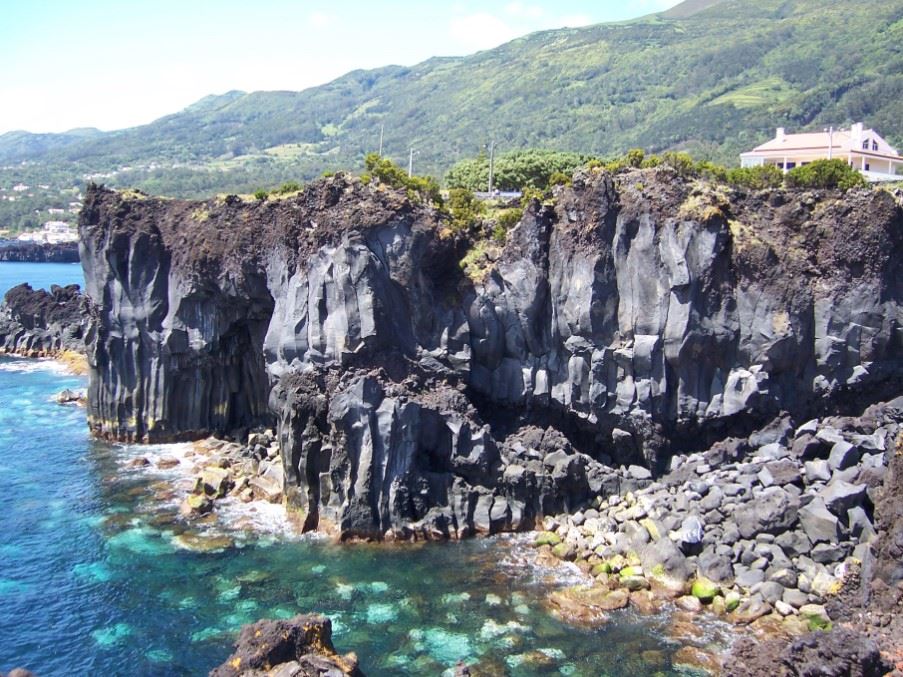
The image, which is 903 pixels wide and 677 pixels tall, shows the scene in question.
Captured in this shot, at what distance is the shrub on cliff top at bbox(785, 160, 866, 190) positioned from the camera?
153 ft

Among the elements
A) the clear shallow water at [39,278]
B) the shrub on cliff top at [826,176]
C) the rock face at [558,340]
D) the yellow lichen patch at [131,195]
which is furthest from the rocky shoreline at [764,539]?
the clear shallow water at [39,278]

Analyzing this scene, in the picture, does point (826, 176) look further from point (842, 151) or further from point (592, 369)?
point (842, 151)

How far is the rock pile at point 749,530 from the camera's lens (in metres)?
35.1

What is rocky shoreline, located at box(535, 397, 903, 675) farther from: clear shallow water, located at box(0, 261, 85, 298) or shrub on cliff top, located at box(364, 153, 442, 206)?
clear shallow water, located at box(0, 261, 85, 298)

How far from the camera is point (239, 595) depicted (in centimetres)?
3653

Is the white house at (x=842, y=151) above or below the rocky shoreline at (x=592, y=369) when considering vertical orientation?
above

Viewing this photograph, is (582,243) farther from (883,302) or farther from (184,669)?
(184,669)

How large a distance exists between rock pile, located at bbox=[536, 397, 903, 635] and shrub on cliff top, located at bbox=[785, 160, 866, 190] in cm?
1236

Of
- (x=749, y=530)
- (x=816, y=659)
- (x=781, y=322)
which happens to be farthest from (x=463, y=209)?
(x=816, y=659)

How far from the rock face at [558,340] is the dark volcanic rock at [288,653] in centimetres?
1445

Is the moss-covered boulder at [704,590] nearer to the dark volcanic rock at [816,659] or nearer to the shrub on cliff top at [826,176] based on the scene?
the dark volcanic rock at [816,659]

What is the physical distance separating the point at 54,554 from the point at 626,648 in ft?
89.7

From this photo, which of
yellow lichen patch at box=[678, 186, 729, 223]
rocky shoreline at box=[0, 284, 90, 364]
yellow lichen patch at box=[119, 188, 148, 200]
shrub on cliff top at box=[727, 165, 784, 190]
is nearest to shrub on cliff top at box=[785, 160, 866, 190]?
shrub on cliff top at box=[727, 165, 784, 190]

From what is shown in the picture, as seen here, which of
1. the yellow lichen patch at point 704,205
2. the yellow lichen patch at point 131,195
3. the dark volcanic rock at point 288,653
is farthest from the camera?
the yellow lichen patch at point 131,195
